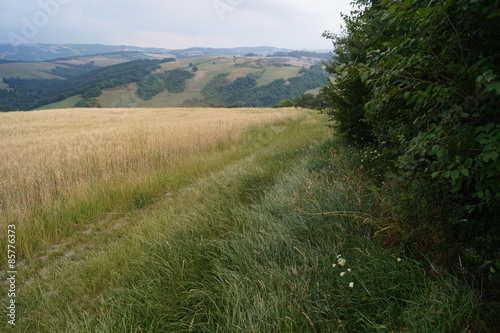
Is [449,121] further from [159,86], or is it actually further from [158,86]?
[159,86]

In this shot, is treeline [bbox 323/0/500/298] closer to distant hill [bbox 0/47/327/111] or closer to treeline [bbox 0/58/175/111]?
distant hill [bbox 0/47/327/111]

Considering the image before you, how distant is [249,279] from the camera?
2.15 metres

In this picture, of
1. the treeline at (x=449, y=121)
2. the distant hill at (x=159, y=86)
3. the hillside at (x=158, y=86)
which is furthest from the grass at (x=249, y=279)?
the hillside at (x=158, y=86)

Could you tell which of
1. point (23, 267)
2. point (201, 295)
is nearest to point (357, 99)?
point (201, 295)

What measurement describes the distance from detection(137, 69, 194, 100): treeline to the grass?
5766 inches

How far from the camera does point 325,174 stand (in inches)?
170

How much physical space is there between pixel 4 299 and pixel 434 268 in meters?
4.37

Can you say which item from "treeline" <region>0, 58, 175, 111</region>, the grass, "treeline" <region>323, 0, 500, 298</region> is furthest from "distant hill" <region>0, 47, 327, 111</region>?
"treeline" <region>323, 0, 500, 298</region>

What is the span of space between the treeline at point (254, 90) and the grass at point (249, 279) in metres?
128

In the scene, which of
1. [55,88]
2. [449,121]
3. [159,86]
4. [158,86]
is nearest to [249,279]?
[449,121]

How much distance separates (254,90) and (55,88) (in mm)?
122049

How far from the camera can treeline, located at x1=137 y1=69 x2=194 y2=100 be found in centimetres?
13762

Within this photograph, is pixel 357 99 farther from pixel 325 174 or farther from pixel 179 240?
pixel 179 240

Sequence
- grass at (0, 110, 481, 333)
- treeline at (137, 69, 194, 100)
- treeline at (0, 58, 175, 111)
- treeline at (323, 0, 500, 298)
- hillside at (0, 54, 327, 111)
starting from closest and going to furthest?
treeline at (323, 0, 500, 298)
grass at (0, 110, 481, 333)
treeline at (0, 58, 175, 111)
hillside at (0, 54, 327, 111)
treeline at (137, 69, 194, 100)
